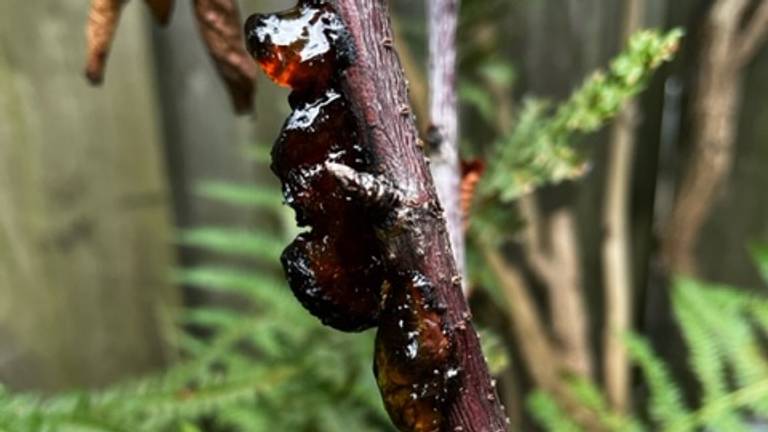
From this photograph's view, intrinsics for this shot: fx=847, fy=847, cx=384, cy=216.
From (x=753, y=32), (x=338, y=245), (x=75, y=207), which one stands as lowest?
(x=75, y=207)

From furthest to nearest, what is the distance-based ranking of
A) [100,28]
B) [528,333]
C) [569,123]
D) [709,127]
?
[709,127] < [528,333] < [569,123] < [100,28]

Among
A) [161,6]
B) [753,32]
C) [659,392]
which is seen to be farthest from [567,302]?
[161,6]

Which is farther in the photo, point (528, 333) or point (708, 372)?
point (528, 333)

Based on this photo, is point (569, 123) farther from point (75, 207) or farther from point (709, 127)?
point (75, 207)

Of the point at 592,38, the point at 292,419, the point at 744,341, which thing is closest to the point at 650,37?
the point at 744,341

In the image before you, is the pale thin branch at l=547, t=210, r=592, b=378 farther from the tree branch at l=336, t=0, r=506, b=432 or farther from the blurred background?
the tree branch at l=336, t=0, r=506, b=432

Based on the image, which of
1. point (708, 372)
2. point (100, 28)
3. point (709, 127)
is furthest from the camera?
point (709, 127)

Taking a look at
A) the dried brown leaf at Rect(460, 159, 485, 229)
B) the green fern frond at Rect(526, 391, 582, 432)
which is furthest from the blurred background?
the dried brown leaf at Rect(460, 159, 485, 229)
